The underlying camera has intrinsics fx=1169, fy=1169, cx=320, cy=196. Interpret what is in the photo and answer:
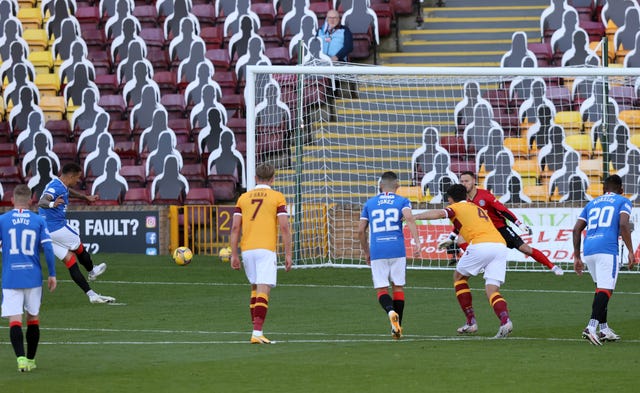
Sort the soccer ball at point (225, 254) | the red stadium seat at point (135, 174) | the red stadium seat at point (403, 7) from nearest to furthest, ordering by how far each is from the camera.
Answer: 1. the soccer ball at point (225, 254)
2. the red stadium seat at point (135, 174)
3. the red stadium seat at point (403, 7)

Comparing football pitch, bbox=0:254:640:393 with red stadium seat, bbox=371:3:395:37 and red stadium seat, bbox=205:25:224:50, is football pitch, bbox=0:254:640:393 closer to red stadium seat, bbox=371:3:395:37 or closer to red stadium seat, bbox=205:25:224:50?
red stadium seat, bbox=371:3:395:37

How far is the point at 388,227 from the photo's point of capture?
41.7ft

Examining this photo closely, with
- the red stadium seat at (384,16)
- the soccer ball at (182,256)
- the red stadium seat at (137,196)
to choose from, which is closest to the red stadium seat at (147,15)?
the red stadium seat at (137,196)

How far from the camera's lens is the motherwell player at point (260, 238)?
39.0 feet

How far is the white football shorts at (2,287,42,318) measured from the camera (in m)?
10.3

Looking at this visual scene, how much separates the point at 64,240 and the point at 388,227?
19.7 ft

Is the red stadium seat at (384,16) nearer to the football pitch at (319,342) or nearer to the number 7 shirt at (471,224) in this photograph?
the football pitch at (319,342)

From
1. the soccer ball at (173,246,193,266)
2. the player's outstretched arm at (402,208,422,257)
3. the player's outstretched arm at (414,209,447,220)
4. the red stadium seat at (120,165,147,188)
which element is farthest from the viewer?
the red stadium seat at (120,165,147,188)

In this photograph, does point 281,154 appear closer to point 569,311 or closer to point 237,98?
point 237,98

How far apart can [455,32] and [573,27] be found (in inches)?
122

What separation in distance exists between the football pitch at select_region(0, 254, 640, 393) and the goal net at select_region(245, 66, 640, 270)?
2.68 m

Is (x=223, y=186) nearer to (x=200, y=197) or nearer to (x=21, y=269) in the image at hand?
(x=200, y=197)

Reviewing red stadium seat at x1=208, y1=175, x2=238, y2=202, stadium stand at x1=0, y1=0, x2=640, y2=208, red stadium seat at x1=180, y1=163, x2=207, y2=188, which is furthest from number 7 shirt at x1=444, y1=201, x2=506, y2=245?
red stadium seat at x1=180, y1=163, x2=207, y2=188

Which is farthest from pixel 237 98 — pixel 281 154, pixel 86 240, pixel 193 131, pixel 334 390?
pixel 334 390
